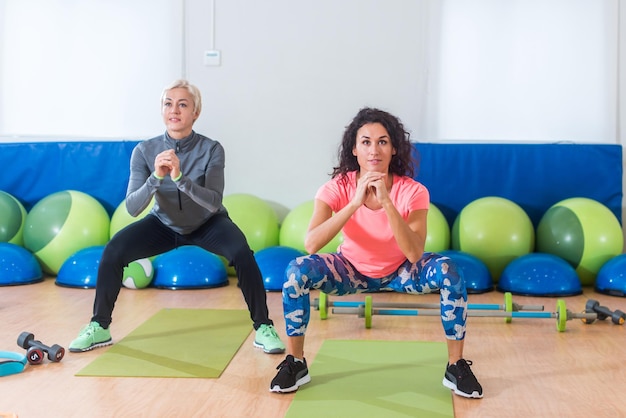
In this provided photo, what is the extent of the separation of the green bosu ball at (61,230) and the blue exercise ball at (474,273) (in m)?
2.46

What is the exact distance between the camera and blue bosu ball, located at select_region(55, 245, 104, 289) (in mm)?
5336

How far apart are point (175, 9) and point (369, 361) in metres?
3.71

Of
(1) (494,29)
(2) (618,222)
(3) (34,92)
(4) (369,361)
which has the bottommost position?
(4) (369,361)

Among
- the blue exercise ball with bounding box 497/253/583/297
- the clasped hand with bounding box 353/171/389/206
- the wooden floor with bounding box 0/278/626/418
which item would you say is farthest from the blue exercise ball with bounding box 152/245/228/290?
the clasped hand with bounding box 353/171/389/206

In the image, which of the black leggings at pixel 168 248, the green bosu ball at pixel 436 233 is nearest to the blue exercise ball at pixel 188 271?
the green bosu ball at pixel 436 233

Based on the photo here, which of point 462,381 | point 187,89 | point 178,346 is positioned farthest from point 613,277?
point 187,89

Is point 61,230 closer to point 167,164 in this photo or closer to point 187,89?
→ point 187,89

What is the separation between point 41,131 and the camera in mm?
6434

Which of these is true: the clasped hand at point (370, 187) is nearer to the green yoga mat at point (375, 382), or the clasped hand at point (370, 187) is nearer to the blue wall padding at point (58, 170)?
the green yoga mat at point (375, 382)

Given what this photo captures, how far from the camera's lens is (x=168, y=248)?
12.7 ft

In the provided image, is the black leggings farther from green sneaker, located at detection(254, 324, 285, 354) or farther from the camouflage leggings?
the camouflage leggings

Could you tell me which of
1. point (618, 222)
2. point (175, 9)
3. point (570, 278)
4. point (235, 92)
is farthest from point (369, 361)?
point (175, 9)

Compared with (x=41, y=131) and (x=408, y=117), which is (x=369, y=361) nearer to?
(x=408, y=117)

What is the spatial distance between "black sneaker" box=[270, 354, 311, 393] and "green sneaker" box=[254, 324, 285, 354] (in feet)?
1.48
